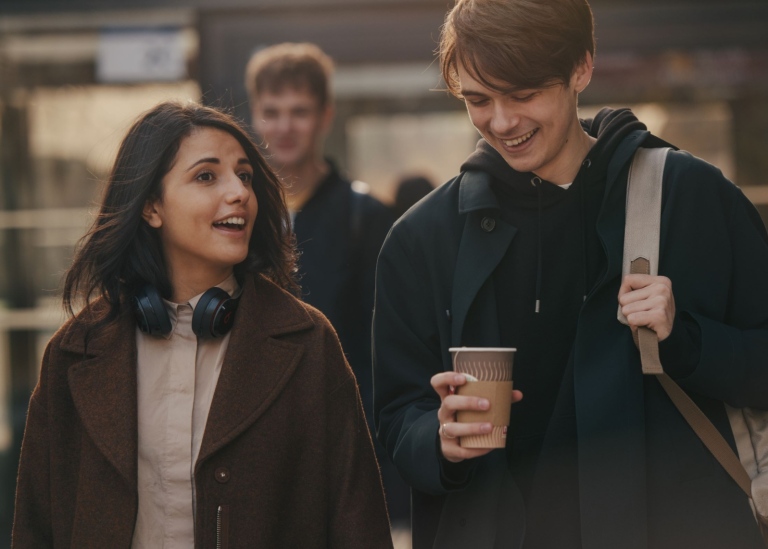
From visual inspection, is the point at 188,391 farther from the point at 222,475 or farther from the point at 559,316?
the point at 559,316

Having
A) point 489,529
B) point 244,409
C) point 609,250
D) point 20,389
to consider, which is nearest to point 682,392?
point 609,250

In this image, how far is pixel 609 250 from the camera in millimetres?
2674

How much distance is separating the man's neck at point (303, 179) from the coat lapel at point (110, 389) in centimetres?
142

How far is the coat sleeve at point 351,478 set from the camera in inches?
115

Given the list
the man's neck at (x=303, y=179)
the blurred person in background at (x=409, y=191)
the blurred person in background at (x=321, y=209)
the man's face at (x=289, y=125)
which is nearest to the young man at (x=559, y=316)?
the blurred person in background at (x=321, y=209)

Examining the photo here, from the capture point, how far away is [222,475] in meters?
2.81

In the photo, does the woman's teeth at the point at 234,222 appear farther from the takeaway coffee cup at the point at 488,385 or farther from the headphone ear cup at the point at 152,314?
the takeaway coffee cup at the point at 488,385

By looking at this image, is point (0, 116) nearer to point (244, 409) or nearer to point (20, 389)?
point (20, 389)

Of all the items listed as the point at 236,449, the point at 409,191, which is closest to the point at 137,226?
the point at 236,449

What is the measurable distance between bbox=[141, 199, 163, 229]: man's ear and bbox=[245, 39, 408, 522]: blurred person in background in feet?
2.75

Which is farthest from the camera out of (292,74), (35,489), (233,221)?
(292,74)

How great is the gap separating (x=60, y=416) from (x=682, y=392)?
1.58m

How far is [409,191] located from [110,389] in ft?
10.1

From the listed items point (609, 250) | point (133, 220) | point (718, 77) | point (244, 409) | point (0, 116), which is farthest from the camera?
point (0, 116)
